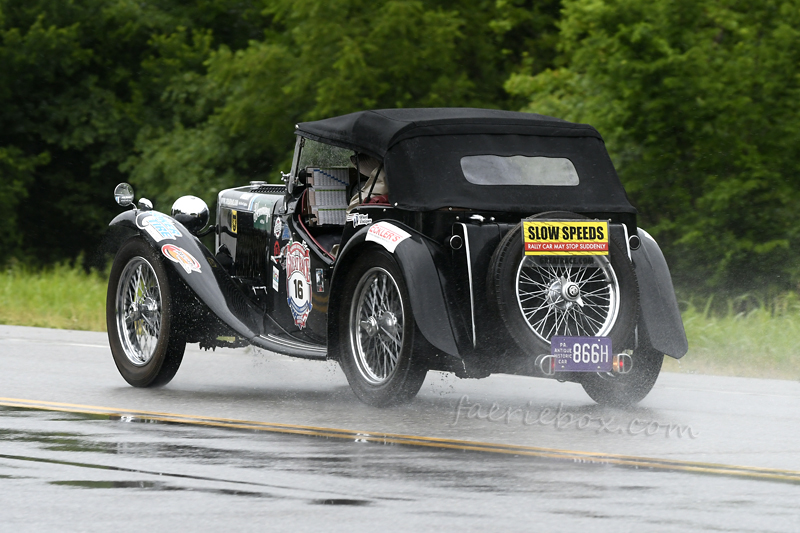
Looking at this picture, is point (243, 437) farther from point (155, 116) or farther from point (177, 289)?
point (155, 116)

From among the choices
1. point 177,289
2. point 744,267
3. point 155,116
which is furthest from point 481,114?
point 155,116

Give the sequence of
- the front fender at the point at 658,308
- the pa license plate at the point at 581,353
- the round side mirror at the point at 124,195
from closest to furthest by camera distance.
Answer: the pa license plate at the point at 581,353 → the front fender at the point at 658,308 → the round side mirror at the point at 124,195

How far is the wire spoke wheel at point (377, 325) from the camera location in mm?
8820

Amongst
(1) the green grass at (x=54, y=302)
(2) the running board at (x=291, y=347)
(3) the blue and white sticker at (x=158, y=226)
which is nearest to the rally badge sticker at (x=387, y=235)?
(2) the running board at (x=291, y=347)

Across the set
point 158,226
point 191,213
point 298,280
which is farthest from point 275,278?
point 191,213

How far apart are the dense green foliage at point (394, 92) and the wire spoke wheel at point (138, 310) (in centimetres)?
1206

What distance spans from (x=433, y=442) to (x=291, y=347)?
2230mm

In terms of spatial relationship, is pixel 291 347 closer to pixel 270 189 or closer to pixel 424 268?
pixel 424 268

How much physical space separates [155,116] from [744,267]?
59.4 ft

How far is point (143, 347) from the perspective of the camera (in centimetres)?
1051

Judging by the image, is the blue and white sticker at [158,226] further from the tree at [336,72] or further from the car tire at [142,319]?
the tree at [336,72]

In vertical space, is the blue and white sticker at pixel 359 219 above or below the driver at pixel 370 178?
below

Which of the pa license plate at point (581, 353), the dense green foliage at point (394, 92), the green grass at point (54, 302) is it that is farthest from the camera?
the dense green foliage at point (394, 92)

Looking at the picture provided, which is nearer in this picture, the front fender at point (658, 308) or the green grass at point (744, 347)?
the front fender at point (658, 308)
